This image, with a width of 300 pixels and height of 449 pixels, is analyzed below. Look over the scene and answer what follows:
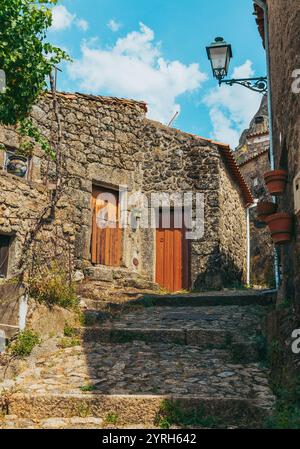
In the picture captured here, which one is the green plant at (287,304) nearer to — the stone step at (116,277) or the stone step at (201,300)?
the stone step at (201,300)

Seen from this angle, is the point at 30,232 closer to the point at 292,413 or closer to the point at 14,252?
the point at 14,252

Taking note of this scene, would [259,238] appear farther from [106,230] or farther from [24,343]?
[24,343]

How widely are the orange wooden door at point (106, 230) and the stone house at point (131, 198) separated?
0.02 metres

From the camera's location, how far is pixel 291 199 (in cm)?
522

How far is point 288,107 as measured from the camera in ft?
18.1

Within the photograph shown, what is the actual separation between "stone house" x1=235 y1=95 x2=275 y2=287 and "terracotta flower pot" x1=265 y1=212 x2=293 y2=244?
663 cm

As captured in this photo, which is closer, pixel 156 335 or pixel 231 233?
pixel 156 335

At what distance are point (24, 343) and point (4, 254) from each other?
3118 mm

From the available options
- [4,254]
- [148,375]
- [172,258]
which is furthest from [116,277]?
[148,375]

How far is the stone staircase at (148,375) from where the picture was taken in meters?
4.02

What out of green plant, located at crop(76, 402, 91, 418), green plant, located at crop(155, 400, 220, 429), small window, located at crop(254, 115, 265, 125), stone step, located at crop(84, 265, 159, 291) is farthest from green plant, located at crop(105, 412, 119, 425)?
small window, located at crop(254, 115, 265, 125)

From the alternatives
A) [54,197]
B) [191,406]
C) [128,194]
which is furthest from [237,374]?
[128,194]

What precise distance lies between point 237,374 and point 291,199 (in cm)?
197
